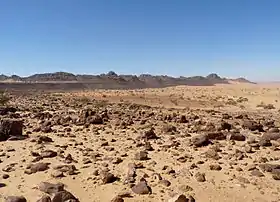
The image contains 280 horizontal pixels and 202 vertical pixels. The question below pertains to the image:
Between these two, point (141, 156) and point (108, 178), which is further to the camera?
point (141, 156)

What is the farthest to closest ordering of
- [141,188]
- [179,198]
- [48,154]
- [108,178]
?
[48,154]
[108,178]
[141,188]
[179,198]

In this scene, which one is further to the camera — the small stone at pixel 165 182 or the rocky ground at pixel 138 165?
the small stone at pixel 165 182

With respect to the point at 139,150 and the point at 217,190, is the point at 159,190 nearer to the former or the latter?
the point at 217,190

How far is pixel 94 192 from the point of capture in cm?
1039

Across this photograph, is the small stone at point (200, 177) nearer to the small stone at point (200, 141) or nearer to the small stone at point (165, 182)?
the small stone at point (165, 182)

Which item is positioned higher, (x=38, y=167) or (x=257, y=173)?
(x=38, y=167)

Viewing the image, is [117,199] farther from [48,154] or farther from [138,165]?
[48,154]

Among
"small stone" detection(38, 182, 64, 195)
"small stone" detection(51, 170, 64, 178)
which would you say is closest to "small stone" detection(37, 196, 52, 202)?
"small stone" detection(38, 182, 64, 195)

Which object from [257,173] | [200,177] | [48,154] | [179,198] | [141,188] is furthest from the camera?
[48,154]

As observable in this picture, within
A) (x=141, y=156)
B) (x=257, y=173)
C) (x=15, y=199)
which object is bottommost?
(x=257, y=173)

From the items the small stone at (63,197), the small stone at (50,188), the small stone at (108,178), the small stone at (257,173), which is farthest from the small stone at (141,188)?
the small stone at (257,173)

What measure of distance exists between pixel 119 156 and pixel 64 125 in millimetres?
8971

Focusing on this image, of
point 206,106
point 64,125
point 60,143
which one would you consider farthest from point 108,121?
point 206,106

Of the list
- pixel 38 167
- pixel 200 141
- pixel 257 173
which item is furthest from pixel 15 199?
pixel 200 141
